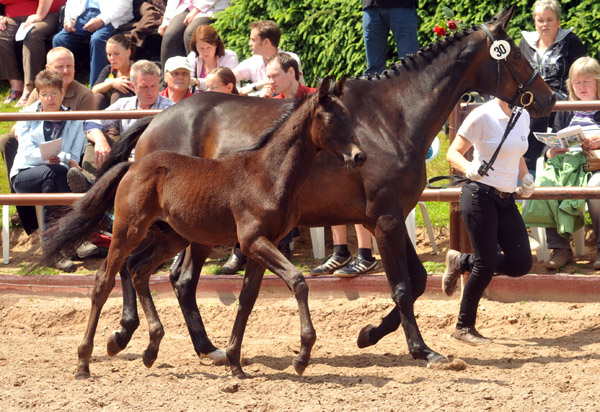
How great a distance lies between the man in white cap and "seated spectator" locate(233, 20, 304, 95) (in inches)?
23.5

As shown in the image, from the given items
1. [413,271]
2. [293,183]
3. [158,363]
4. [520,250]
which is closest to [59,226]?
[158,363]

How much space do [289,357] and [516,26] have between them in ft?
15.8

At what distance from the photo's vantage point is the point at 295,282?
17.6 ft

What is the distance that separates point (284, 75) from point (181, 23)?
10.8 feet

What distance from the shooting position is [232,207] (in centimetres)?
567

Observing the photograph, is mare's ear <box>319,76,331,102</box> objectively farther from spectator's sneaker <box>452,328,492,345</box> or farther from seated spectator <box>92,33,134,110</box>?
seated spectator <box>92,33,134,110</box>

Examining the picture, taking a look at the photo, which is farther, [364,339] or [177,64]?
[177,64]

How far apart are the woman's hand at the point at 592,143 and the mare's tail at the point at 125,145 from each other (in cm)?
331

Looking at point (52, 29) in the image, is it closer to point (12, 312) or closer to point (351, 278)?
point (12, 312)

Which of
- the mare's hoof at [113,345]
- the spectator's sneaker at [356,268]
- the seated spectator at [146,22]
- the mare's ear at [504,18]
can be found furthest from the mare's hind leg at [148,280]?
the seated spectator at [146,22]

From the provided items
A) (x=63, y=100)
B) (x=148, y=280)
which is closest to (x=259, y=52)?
(x=63, y=100)

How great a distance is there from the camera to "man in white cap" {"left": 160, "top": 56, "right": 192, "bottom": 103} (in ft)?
27.0

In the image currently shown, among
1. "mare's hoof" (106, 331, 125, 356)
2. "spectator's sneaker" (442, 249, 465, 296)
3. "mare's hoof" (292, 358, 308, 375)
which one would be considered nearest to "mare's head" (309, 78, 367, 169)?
"mare's hoof" (292, 358, 308, 375)

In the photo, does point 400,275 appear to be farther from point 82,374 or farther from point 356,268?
point 82,374
